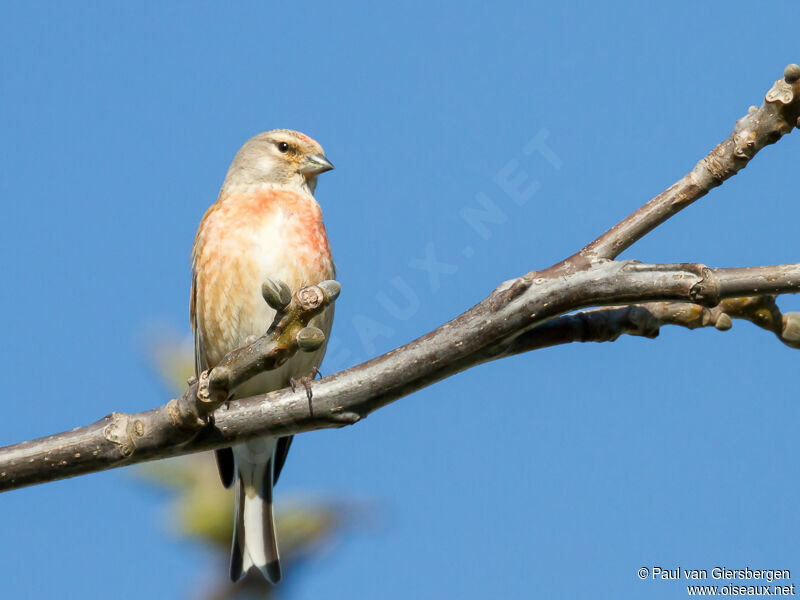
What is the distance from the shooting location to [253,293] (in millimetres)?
5562

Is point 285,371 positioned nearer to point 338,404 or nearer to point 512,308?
point 338,404

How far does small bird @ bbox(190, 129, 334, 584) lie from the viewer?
5547mm

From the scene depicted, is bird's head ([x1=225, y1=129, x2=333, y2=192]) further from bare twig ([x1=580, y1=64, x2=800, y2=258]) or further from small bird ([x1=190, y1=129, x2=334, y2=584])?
bare twig ([x1=580, y1=64, x2=800, y2=258])

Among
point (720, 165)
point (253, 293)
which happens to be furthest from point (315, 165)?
point (720, 165)

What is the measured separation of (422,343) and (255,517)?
2.82m

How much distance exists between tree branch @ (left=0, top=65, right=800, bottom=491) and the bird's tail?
6.11 ft

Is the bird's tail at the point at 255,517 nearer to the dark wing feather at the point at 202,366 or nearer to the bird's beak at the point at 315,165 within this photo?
the dark wing feather at the point at 202,366

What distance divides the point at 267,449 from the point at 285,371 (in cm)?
61

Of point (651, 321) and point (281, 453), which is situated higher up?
point (281, 453)

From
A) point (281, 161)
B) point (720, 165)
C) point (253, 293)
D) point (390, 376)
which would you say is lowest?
point (390, 376)

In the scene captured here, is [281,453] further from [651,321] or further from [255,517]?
[651,321]

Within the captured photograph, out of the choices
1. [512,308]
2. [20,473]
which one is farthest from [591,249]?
[20,473]

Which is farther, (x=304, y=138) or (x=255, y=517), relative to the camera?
(x=304, y=138)

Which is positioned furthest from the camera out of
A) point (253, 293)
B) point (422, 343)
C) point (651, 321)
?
point (253, 293)
